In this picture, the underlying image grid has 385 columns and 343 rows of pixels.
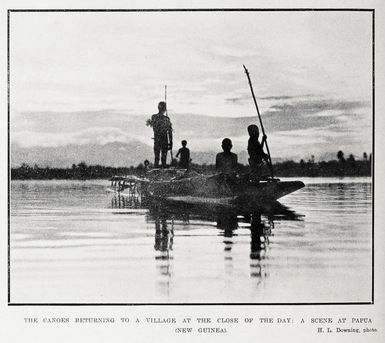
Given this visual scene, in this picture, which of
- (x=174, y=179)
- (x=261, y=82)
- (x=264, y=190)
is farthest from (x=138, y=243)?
(x=261, y=82)

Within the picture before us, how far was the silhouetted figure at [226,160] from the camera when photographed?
144 inches

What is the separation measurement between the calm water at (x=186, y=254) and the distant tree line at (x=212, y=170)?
54mm

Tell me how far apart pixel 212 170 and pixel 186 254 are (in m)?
0.53

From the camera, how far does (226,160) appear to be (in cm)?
368

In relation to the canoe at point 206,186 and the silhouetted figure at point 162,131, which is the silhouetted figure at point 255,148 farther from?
the silhouetted figure at point 162,131

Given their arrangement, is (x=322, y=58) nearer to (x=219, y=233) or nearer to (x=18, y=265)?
(x=219, y=233)

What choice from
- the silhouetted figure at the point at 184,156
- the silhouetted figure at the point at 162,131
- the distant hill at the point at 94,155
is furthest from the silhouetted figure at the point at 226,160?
the silhouetted figure at the point at 162,131

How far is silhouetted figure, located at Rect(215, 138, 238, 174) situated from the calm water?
31 cm

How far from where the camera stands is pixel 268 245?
350 centimetres

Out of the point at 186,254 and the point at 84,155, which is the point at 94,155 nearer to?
the point at 84,155

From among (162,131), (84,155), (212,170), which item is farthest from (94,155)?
(212,170)

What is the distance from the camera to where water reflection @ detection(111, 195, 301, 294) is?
3420mm

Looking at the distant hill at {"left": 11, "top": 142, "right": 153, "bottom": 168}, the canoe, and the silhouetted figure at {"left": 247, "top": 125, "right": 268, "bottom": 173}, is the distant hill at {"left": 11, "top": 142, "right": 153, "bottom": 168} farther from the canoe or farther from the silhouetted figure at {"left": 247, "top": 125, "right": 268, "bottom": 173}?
the silhouetted figure at {"left": 247, "top": 125, "right": 268, "bottom": 173}

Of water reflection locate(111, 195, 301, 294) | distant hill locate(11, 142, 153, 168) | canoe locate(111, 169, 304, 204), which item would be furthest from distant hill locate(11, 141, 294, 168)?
water reflection locate(111, 195, 301, 294)
